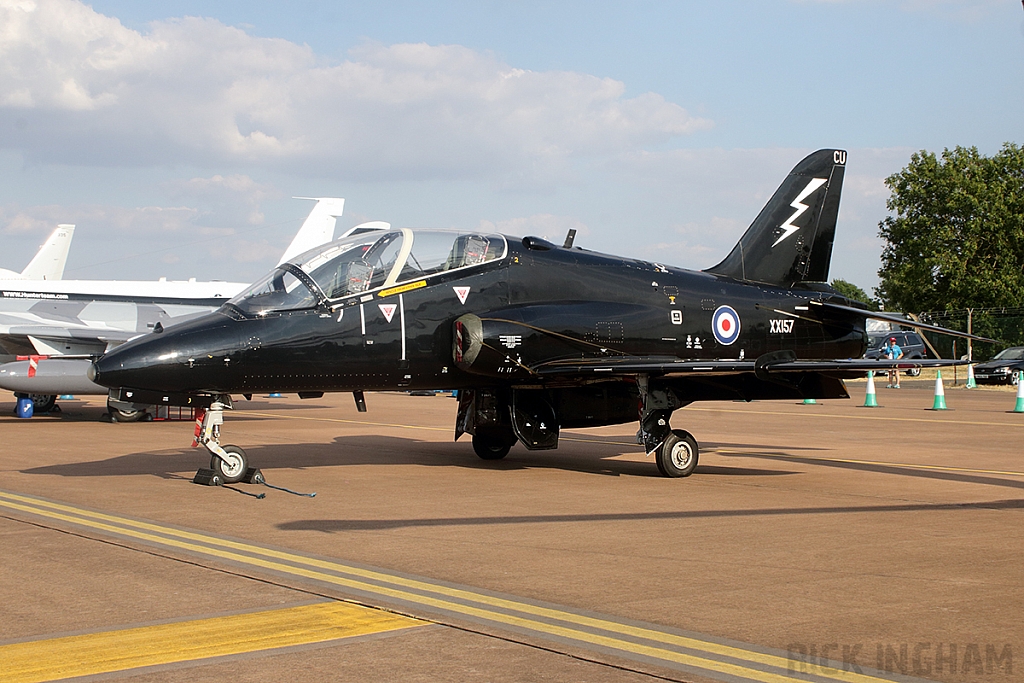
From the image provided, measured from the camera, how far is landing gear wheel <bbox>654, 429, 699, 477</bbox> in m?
12.6

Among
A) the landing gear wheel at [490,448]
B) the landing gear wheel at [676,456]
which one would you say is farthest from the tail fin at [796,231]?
the landing gear wheel at [490,448]

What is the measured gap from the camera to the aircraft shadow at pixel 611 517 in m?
8.77

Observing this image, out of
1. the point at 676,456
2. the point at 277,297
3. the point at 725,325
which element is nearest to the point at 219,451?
the point at 277,297

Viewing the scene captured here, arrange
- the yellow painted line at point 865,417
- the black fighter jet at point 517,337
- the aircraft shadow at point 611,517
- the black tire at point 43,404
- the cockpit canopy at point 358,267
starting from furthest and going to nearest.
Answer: the black tire at point 43,404 → the yellow painted line at point 865,417 → the cockpit canopy at point 358,267 → the black fighter jet at point 517,337 → the aircraft shadow at point 611,517

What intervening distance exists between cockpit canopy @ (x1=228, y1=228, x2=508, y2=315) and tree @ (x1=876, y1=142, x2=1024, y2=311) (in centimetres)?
5661

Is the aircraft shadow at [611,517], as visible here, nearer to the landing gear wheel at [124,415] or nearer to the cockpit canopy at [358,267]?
the cockpit canopy at [358,267]

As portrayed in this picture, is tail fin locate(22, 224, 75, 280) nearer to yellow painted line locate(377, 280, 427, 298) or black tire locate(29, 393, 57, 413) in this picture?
black tire locate(29, 393, 57, 413)

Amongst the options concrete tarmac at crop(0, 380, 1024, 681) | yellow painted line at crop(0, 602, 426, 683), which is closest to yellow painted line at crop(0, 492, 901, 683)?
concrete tarmac at crop(0, 380, 1024, 681)

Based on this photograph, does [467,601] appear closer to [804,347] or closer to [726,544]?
[726,544]

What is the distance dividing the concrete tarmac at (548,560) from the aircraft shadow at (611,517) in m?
0.04

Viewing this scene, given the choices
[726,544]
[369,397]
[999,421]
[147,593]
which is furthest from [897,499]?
[369,397]

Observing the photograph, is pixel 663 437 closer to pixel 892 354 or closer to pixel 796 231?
pixel 796 231

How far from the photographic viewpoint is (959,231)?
209 feet

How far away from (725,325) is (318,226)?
111ft
